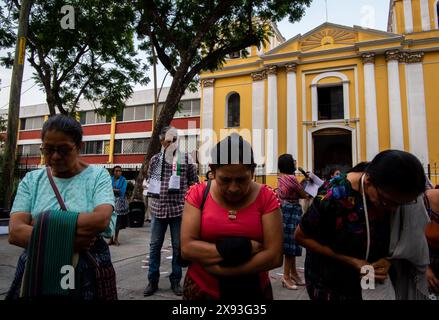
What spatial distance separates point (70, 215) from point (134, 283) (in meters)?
2.60

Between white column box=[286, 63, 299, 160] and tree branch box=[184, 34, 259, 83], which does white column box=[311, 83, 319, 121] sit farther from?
tree branch box=[184, 34, 259, 83]

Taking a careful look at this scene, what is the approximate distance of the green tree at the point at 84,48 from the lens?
900cm

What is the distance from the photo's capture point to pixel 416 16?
15969 millimetres

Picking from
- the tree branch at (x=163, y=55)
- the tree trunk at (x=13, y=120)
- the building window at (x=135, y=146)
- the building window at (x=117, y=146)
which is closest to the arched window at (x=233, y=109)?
the building window at (x=135, y=146)

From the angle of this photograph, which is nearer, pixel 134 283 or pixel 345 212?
pixel 345 212

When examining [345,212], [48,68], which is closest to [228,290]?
[345,212]

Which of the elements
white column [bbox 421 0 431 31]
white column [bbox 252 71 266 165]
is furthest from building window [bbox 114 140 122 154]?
white column [bbox 421 0 431 31]

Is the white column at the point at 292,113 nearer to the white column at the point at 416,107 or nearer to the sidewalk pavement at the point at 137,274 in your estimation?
the white column at the point at 416,107

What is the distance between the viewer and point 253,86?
18.1 m

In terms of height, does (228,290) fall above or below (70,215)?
below

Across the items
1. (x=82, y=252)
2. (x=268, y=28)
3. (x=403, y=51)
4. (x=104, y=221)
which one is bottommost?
(x=82, y=252)

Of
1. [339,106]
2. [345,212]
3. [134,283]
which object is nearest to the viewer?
[345,212]
